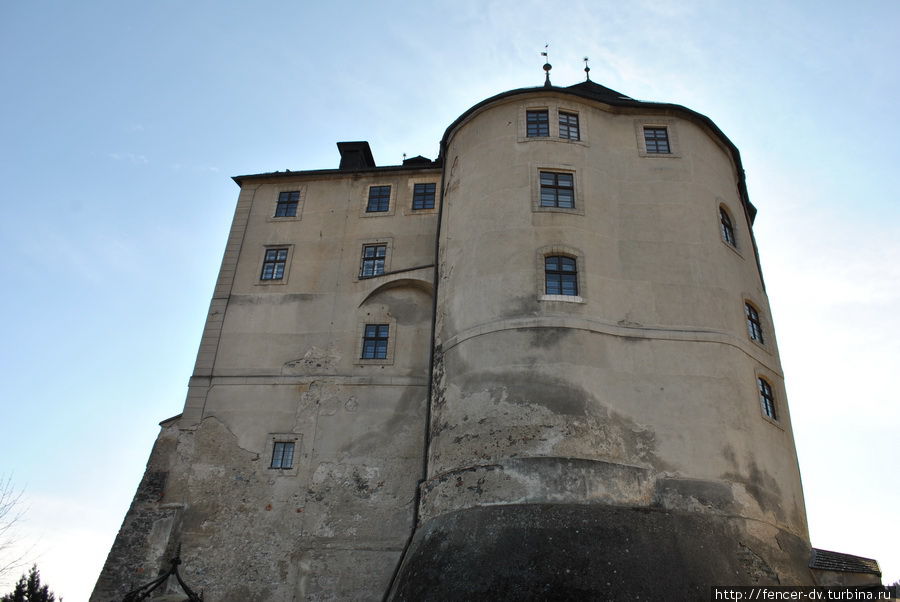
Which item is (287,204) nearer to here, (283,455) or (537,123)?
(283,455)

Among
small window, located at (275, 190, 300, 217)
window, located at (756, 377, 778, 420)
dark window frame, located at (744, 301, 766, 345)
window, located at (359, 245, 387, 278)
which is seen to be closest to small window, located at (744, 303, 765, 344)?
dark window frame, located at (744, 301, 766, 345)

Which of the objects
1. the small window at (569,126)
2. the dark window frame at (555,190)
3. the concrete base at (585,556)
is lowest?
the concrete base at (585,556)

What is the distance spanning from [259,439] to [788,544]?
42.7ft

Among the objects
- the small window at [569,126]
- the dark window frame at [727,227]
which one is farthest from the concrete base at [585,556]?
the small window at [569,126]

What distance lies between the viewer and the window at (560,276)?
16.5 metres

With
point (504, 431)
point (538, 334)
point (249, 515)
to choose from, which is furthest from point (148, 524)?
point (538, 334)

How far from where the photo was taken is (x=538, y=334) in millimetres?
15742

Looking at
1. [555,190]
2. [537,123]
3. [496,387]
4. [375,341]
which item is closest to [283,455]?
[375,341]

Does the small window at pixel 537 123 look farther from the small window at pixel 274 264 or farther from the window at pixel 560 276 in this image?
the small window at pixel 274 264

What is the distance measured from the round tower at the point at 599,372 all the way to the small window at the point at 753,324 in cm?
7

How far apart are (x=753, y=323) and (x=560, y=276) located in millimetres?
5446

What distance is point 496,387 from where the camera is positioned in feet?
50.5

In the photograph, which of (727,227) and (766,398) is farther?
(727,227)

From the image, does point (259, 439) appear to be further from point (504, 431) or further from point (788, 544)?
point (788, 544)
